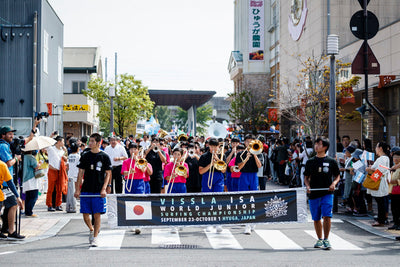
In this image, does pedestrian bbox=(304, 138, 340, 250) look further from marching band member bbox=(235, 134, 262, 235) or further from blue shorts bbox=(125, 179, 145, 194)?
blue shorts bbox=(125, 179, 145, 194)

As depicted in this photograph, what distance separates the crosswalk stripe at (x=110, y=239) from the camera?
959 centimetres

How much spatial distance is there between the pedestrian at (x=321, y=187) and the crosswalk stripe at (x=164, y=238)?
250cm

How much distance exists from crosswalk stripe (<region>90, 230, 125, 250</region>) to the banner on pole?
0.63 m

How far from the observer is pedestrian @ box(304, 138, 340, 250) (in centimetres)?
953

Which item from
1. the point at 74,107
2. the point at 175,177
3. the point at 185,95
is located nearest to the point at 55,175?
the point at 175,177

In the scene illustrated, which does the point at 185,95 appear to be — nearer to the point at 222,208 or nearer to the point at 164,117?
the point at 222,208

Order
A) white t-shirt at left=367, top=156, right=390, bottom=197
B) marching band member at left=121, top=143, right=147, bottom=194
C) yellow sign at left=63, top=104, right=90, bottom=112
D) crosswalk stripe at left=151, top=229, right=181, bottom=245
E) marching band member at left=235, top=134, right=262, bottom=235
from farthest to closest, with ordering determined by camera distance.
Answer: yellow sign at left=63, top=104, right=90, bottom=112
white t-shirt at left=367, top=156, right=390, bottom=197
marching band member at left=235, top=134, right=262, bottom=235
marching band member at left=121, top=143, right=147, bottom=194
crosswalk stripe at left=151, top=229, right=181, bottom=245

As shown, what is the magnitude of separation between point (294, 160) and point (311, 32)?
13.1 metres

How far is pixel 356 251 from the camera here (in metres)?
9.37

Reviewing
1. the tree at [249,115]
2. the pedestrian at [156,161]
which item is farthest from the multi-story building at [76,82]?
the pedestrian at [156,161]

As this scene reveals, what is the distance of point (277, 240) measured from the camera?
10453mm

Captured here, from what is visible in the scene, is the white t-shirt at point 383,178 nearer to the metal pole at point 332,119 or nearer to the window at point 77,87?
the metal pole at point 332,119

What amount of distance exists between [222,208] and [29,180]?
5.02 metres

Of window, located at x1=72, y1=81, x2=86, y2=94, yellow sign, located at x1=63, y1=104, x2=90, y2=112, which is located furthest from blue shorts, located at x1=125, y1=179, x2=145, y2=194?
window, located at x1=72, y1=81, x2=86, y2=94
